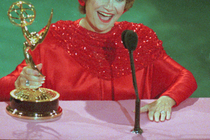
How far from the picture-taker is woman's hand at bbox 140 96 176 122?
3.52 feet

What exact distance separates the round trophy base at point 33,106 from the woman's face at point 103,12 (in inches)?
21.2

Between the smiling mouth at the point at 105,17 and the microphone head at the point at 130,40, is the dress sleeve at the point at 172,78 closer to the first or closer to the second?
the smiling mouth at the point at 105,17

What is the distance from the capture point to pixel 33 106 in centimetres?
101

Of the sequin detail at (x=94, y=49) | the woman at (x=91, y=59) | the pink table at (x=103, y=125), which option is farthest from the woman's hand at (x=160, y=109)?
the sequin detail at (x=94, y=49)

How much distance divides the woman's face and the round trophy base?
0.54 metres

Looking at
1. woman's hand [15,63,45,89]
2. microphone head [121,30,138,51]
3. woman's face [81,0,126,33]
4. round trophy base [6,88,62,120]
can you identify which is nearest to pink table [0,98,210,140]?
round trophy base [6,88,62,120]

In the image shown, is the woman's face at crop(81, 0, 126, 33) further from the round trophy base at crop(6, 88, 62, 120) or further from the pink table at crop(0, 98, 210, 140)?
the round trophy base at crop(6, 88, 62, 120)

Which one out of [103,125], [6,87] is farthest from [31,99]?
[6,87]

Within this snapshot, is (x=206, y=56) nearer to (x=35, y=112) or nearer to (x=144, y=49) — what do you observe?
(x=144, y=49)

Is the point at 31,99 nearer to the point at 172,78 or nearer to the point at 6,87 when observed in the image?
the point at 6,87

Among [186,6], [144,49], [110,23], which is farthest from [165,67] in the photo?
[186,6]

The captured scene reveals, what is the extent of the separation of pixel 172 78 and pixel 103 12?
0.50 m

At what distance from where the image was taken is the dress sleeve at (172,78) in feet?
4.57

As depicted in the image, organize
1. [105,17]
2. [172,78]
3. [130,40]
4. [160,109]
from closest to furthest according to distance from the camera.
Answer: [130,40], [160,109], [105,17], [172,78]
